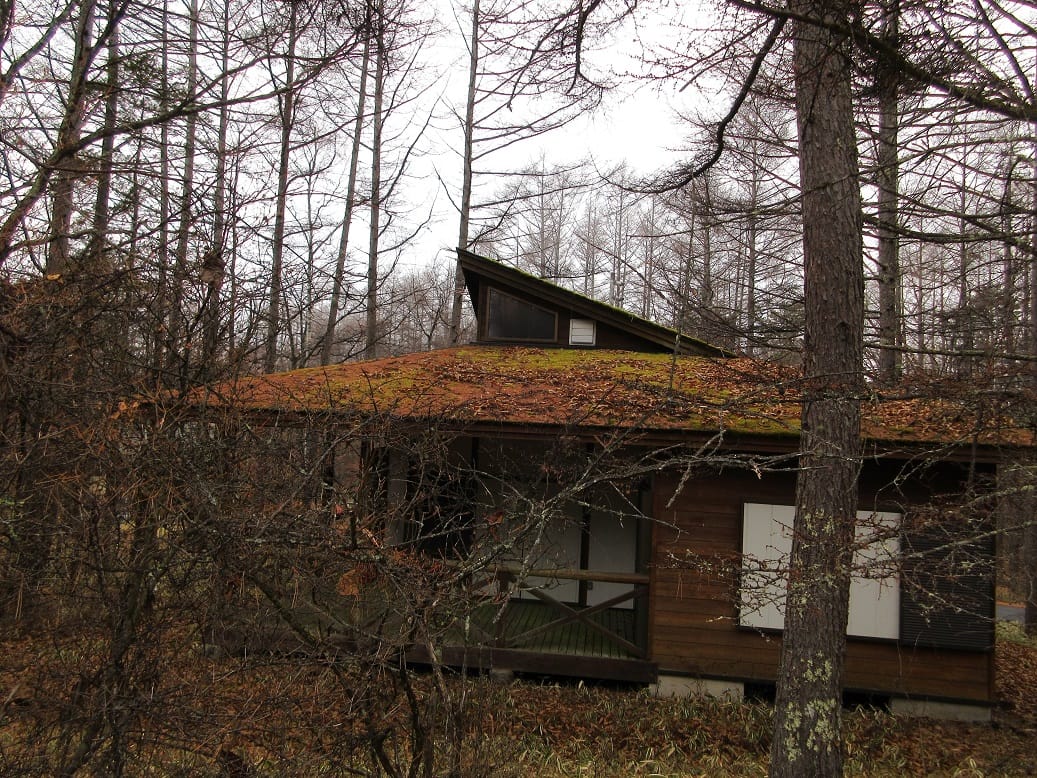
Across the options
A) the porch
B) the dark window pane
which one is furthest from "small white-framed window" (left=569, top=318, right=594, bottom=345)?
the porch

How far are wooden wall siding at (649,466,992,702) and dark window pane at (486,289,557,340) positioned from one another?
5.20m

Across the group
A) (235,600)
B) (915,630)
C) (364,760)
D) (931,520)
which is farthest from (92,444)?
(915,630)

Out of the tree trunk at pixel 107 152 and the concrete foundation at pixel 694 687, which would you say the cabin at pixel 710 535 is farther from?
the tree trunk at pixel 107 152

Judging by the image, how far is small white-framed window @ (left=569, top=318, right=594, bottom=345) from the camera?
11.5 m

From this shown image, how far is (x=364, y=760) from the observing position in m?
3.38

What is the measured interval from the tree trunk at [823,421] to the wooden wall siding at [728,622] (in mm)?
1850

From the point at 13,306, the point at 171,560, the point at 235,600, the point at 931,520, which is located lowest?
the point at 235,600

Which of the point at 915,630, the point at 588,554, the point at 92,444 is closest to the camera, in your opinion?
the point at 92,444

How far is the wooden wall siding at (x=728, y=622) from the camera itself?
660 centimetres

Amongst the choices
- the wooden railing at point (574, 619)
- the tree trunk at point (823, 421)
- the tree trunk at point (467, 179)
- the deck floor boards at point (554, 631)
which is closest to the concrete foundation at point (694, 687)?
the wooden railing at point (574, 619)

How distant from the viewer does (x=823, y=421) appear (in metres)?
4.95

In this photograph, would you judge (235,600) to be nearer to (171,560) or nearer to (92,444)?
(171,560)

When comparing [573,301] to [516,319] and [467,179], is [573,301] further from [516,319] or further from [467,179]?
[467,179]

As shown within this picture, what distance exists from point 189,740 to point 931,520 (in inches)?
174
